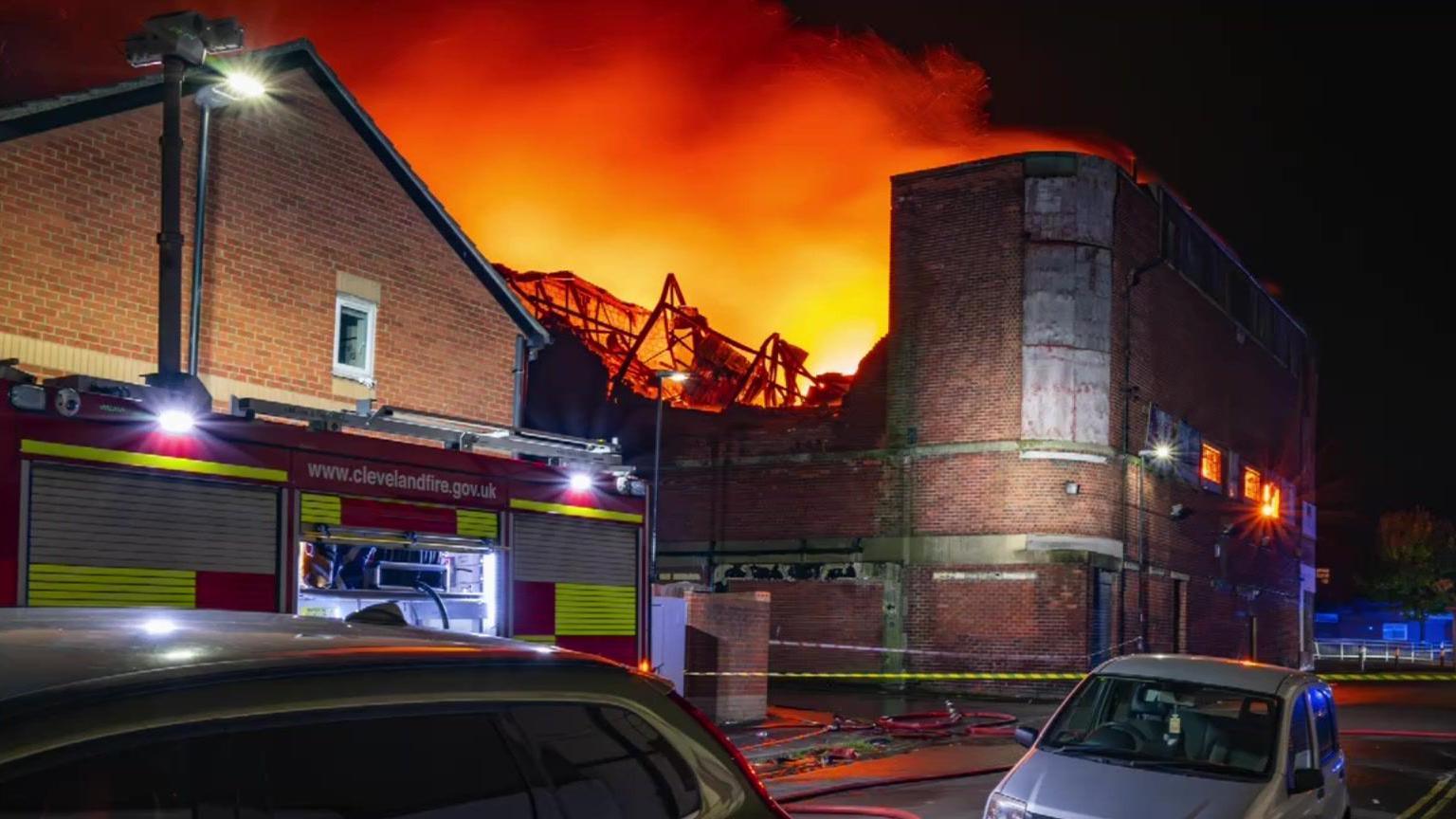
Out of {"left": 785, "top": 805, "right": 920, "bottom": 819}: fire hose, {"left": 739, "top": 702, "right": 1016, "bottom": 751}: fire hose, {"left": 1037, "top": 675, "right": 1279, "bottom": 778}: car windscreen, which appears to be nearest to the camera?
{"left": 1037, "top": 675, "right": 1279, "bottom": 778}: car windscreen

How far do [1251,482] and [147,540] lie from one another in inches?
1356

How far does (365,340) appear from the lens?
1648 cm

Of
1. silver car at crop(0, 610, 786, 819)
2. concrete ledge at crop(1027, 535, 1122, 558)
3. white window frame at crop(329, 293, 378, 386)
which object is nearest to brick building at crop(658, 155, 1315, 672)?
concrete ledge at crop(1027, 535, 1122, 558)

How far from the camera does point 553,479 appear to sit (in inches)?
454

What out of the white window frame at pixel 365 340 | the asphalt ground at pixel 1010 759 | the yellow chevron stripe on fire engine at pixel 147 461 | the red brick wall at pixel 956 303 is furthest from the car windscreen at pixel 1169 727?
the red brick wall at pixel 956 303

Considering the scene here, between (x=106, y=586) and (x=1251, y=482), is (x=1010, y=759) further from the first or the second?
(x=1251, y=482)

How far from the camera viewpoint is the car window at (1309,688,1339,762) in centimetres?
870

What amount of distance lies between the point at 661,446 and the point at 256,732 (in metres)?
30.2

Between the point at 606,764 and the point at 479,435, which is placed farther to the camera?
the point at 479,435

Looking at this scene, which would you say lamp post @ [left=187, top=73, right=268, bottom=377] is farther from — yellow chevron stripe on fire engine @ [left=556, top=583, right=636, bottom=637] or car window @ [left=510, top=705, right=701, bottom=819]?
car window @ [left=510, top=705, right=701, bottom=819]

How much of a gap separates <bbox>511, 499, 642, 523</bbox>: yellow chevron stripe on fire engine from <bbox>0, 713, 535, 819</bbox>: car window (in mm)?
8522

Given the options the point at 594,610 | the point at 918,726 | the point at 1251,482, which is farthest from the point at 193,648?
the point at 1251,482

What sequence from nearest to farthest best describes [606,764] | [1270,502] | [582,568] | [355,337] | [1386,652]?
[606,764]
[582,568]
[355,337]
[1270,502]
[1386,652]

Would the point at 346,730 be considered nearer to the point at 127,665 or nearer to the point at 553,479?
the point at 127,665
